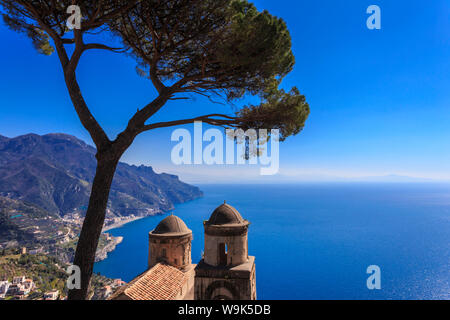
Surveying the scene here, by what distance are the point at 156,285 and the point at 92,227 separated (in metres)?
5.94

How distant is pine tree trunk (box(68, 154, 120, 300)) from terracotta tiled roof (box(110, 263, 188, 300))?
12.6 ft

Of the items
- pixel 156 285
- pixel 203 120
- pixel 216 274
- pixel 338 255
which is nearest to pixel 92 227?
pixel 203 120

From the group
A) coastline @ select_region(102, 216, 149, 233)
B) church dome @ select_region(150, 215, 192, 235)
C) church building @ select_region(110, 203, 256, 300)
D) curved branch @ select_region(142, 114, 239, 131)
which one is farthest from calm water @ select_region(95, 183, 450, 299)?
curved branch @ select_region(142, 114, 239, 131)

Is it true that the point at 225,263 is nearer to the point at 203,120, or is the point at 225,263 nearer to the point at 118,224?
the point at 203,120

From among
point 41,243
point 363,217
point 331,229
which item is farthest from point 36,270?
point 363,217

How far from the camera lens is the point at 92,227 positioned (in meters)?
5.54

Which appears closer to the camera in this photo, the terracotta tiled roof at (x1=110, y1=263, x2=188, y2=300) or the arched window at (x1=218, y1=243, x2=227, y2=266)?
the terracotta tiled roof at (x1=110, y1=263, x2=188, y2=300)

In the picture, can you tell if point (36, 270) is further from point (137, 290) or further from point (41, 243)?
point (137, 290)

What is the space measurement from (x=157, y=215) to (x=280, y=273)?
375 feet

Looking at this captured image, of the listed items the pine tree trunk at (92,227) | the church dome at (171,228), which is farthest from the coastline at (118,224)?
the pine tree trunk at (92,227)

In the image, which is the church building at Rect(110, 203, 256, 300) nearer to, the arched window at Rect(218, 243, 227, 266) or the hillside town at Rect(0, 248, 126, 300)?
the arched window at Rect(218, 243, 227, 266)

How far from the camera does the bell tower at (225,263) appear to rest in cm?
1038

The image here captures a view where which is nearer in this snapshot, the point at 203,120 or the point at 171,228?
the point at 203,120

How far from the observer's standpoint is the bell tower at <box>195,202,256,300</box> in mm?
10383
